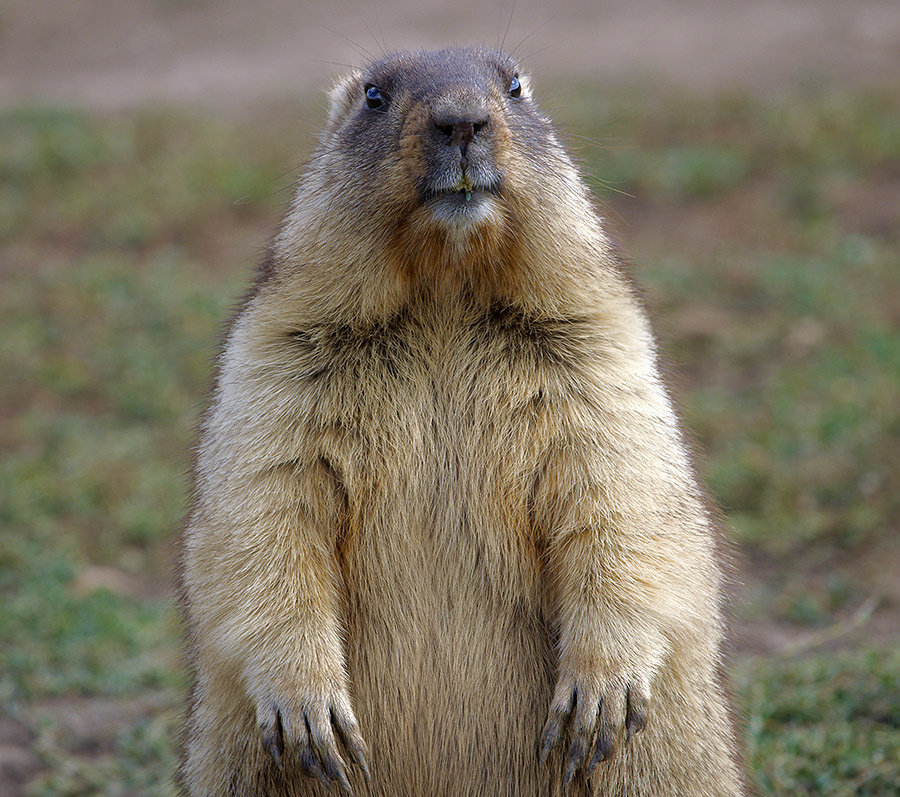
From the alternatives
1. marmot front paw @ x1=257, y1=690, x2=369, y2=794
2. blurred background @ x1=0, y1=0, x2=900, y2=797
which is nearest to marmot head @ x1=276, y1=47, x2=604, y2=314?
blurred background @ x1=0, y1=0, x2=900, y2=797

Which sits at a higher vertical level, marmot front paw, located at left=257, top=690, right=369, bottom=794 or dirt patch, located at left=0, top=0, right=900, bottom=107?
dirt patch, located at left=0, top=0, right=900, bottom=107

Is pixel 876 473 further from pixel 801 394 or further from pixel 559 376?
pixel 559 376

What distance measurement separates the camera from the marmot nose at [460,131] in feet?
11.1

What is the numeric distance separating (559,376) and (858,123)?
9.32 m

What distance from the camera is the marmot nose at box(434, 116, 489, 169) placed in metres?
3.38

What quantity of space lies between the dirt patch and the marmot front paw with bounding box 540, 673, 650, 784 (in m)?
11.5

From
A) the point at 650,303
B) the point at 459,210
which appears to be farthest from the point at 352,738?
the point at 650,303

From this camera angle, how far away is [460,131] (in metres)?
3.38

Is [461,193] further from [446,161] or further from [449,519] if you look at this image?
[449,519]

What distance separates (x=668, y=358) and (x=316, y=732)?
6.46 feet

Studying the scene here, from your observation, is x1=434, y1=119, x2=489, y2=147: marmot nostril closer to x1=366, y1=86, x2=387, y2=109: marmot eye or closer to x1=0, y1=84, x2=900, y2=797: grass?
x1=366, y1=86, x2=387, y2=109: marmot eye

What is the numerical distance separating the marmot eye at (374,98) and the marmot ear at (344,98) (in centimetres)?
23

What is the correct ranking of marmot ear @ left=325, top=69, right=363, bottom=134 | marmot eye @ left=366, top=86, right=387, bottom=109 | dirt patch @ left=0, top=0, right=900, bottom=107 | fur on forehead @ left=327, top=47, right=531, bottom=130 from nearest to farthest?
fur on forehead @ left=327, top=47, right=531, bottom=130 → marmot eye @ left=366, top=86, right=387, bottom=109 → marmot ear @ left=325, top=69, right=363, bottom=134 → dirt patch @ left=0, top=0, right=900, bottom=107

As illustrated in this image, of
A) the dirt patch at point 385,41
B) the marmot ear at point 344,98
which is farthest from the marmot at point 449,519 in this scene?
the dirt patch at point 385,41
